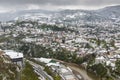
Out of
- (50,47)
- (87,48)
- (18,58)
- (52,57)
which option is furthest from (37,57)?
(18,58)

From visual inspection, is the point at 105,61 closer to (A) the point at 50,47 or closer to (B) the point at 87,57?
(B) the point at 87,57

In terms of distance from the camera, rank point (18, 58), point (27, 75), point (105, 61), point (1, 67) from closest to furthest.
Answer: point (1, 67)
point (27, 75)
point (18, 58)
point (105, 61)

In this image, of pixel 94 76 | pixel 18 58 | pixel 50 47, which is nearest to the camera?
pixel 18 58

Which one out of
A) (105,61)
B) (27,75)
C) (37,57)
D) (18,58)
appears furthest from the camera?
(37,57)

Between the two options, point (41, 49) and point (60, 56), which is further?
point (41, 49)

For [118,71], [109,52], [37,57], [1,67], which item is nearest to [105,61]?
[118,71]

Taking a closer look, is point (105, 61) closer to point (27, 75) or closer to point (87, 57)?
point (87, 57)

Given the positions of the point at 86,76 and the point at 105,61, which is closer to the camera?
the point at 86,76

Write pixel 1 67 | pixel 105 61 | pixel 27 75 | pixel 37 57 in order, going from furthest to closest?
pixel 37 57
pixel 105 61
pixel 27 75
pixel 1 67

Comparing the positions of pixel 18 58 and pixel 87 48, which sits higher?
pixel 18 58
